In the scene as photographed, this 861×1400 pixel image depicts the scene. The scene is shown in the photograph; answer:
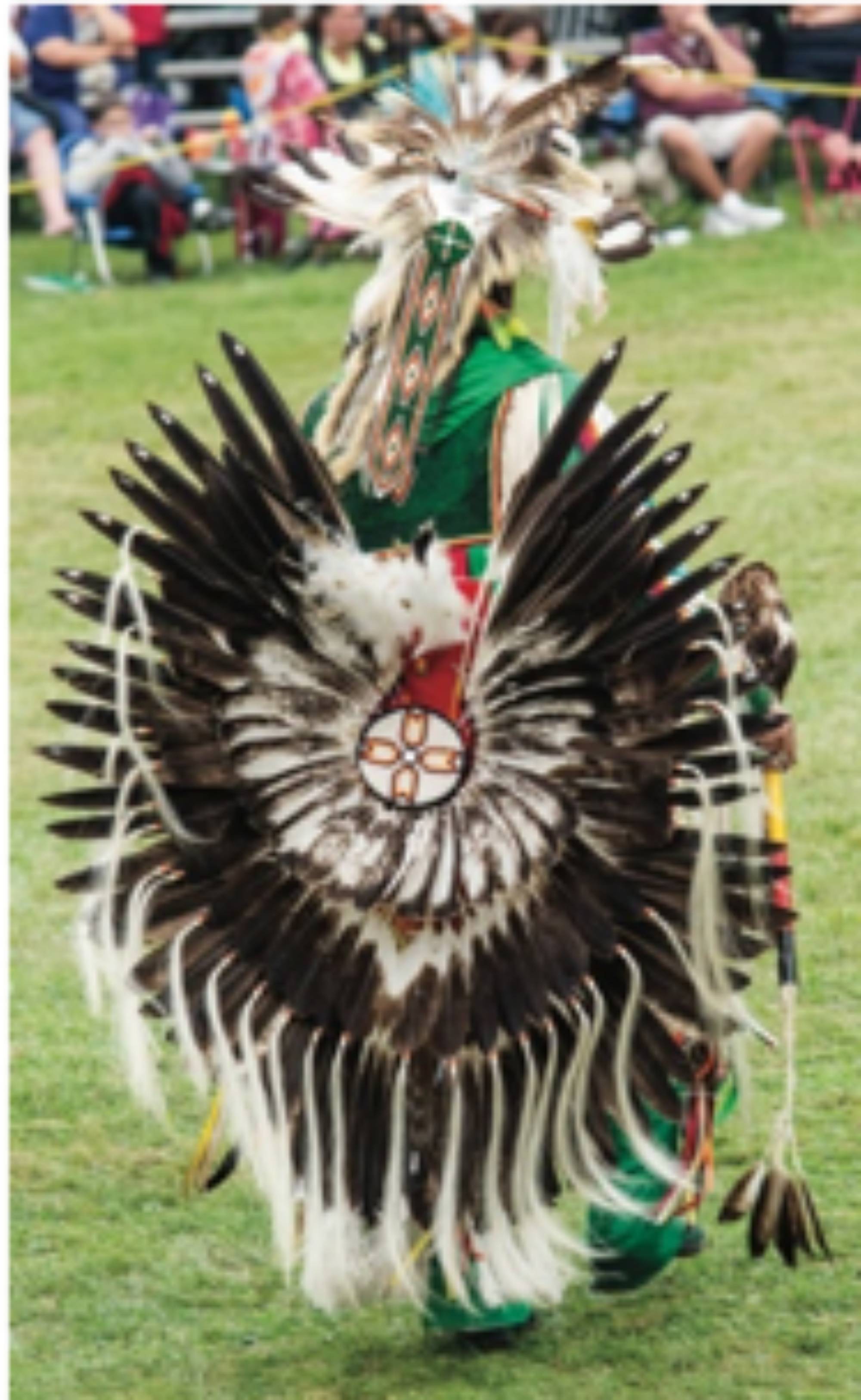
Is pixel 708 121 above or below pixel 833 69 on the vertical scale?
below

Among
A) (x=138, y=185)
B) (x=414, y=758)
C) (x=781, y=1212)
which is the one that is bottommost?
(x=781, y=1212)

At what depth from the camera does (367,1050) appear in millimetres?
3807

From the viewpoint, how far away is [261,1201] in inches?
180

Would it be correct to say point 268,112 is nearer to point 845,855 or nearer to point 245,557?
point 845,855

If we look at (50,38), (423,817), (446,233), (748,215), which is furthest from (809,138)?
(423,817)

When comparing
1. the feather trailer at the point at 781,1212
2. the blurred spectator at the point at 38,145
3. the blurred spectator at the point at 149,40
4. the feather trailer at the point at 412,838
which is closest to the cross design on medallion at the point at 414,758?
the feather trailer at the point at 412,838

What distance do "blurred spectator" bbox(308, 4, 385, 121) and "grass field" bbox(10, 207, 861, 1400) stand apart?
11.8ft

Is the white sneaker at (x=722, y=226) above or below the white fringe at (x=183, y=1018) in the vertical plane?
above

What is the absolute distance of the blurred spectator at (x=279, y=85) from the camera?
12.9 meters

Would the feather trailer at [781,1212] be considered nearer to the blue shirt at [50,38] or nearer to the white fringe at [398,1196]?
the white fringe at [398,1196]

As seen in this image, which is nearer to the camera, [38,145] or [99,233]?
[99,233]

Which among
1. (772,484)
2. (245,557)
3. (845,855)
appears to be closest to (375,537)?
(245,557)

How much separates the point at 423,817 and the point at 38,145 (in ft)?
33.0

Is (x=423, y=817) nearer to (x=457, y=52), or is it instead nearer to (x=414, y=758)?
(x=414, y=758)
